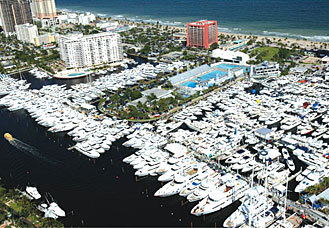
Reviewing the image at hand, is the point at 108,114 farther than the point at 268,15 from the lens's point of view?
No

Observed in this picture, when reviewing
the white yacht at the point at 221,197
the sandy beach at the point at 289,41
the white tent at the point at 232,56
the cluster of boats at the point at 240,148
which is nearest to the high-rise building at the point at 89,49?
the white tent at the point at 232,56

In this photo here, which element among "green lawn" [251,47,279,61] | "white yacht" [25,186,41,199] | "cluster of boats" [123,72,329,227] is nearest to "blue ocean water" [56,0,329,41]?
"green lawn" [251,47,279,61]

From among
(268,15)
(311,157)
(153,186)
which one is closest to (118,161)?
(153,186)

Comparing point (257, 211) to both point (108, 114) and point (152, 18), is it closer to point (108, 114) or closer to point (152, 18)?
point (108, 114)

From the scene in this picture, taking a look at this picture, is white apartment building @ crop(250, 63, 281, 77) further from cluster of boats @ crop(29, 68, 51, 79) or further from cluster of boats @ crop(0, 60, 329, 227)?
cluster of boats @ crop(29, 68, 51, 79)

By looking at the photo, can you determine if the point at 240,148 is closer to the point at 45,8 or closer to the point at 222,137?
the point at 222,137

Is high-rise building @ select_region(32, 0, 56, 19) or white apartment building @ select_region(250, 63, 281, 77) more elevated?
high-rise building @ select_region(32, 0, 56, 19)
